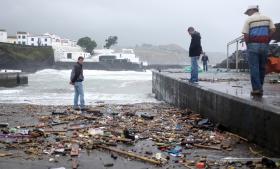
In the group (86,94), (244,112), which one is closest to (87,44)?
(86,94)

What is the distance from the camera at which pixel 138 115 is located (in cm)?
1254

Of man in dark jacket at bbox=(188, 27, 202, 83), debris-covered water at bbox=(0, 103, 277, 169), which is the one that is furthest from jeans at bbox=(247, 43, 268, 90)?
man in dark jacket at bbox=(188, 27, 202, 83)

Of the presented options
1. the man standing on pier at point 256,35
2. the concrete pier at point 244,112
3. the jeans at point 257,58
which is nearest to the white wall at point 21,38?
the concrete pier at point 244,112

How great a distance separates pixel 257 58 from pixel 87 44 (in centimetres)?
13157

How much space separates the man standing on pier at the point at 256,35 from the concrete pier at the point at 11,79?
1414 inches

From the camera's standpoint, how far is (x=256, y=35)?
8.75m

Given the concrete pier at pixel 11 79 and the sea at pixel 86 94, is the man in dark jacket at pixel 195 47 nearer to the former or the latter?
the sea at pixel 86 94

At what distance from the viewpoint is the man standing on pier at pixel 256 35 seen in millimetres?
8711

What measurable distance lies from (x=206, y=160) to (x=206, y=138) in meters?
1.78

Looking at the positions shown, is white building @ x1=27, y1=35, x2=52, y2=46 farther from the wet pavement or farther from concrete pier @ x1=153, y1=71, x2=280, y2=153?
concrete pier @ x1=153, y1=71, x2=280, y2=153

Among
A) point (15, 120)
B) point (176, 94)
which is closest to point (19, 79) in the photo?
point (176, 94)

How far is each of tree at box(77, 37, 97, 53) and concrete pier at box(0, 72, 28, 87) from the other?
299 feet

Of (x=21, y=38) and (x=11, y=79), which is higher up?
(x=21, y=38)

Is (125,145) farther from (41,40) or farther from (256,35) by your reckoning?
(41,40)
